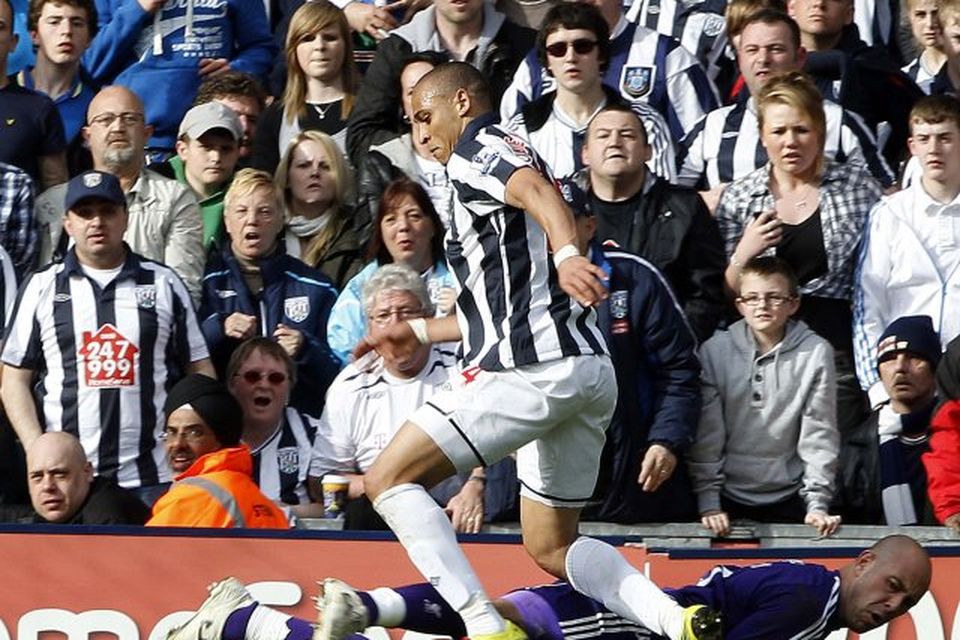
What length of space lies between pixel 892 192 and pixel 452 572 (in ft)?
13.7

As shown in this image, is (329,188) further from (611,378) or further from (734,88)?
(611,378)

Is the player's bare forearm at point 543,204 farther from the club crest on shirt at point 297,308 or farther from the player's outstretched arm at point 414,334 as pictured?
the club crest on shirt at point 297,308

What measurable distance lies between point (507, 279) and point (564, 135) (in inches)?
125

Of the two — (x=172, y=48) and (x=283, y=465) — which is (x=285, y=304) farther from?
(x=172, y=48)

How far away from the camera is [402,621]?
8102 millimetres

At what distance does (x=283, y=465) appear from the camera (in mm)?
10242

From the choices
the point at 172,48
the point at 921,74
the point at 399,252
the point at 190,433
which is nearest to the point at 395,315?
the point at 399,252

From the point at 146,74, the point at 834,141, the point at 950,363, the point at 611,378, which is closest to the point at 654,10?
the point at 834,141

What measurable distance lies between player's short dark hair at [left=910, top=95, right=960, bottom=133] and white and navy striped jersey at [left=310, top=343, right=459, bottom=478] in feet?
8.08

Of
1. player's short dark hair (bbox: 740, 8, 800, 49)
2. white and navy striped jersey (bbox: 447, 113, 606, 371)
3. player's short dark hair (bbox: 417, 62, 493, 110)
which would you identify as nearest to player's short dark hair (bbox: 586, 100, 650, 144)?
player's short dark hair (bbox: 740, 8, 800, 49)

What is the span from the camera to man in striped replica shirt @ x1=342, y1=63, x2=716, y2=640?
25.8ft

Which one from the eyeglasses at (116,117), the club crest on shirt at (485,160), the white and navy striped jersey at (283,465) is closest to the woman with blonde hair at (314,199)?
the eyeglasses at (116,117)

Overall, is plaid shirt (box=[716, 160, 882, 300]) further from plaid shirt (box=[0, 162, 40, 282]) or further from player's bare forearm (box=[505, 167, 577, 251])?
plaid shirt (box=[0, 162, 40, 282])

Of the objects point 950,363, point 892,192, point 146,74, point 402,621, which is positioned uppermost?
point 146,74
